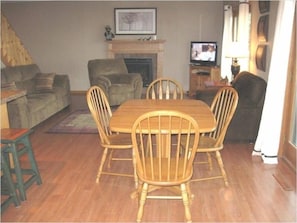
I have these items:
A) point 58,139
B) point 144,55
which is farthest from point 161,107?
point 144,55

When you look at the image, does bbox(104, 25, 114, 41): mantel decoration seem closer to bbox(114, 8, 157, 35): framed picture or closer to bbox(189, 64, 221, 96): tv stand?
bbox(114, 8, 157, 35): framed picture

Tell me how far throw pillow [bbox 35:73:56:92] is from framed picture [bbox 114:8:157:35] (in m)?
2.58

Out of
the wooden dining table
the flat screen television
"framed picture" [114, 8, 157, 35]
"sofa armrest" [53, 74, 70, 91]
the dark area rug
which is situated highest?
"framed picture" [114, 8, 157, 35]

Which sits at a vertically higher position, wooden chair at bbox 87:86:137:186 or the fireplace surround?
the fireplace surround

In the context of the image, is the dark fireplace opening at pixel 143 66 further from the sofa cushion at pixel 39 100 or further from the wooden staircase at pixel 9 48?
the sofa cushion at pixel 39 100

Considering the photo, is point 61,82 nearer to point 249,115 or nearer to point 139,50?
point 139,50

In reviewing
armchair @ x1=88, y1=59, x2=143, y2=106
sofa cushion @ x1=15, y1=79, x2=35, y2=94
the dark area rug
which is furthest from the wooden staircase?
the dark area rug

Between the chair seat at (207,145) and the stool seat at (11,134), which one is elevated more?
the stool seat at (11,134)

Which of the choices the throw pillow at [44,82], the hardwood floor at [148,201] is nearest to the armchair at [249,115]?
the hardwood floor at [148,201]

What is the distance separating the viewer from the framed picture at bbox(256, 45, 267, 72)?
4.67 metres

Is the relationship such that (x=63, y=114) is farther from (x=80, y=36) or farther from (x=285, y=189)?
A: (x=285, y=189)

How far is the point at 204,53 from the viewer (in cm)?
756

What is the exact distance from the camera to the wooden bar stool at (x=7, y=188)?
257 centimetres

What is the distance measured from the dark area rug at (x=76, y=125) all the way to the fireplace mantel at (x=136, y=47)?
2573mm
